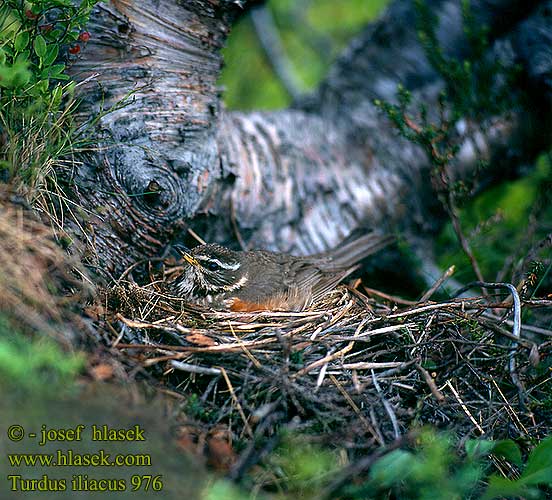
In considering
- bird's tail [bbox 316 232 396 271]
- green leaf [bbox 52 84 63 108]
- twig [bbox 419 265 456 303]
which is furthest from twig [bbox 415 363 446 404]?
green leaf [bbox 52 84 63 108]

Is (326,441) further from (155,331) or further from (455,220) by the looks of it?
(455,220)

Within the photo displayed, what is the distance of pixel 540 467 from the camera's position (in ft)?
11.5

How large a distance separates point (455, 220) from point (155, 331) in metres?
3.24

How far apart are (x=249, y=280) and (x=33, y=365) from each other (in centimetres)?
282

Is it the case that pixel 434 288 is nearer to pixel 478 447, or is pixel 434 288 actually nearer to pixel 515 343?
pixel 515 343

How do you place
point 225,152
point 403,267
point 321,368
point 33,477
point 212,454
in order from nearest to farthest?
point 33,477, point 212,454, point 321,368, point 225,152, point 403,267

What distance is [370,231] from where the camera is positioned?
Result: 251 inches

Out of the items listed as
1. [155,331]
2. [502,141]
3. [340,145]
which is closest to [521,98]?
[502,141]

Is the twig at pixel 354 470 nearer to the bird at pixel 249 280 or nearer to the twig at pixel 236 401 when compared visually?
the twig at pixel 236 401

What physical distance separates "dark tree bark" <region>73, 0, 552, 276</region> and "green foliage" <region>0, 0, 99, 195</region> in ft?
1.67

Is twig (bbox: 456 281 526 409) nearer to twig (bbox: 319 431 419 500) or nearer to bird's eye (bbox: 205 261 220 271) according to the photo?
twig (bbox: 319 431 419 500)

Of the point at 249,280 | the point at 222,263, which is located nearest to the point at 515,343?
the point at 249,280

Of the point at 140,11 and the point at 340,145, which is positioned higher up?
the point at 140,11

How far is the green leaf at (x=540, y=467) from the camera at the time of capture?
11.1 ft
